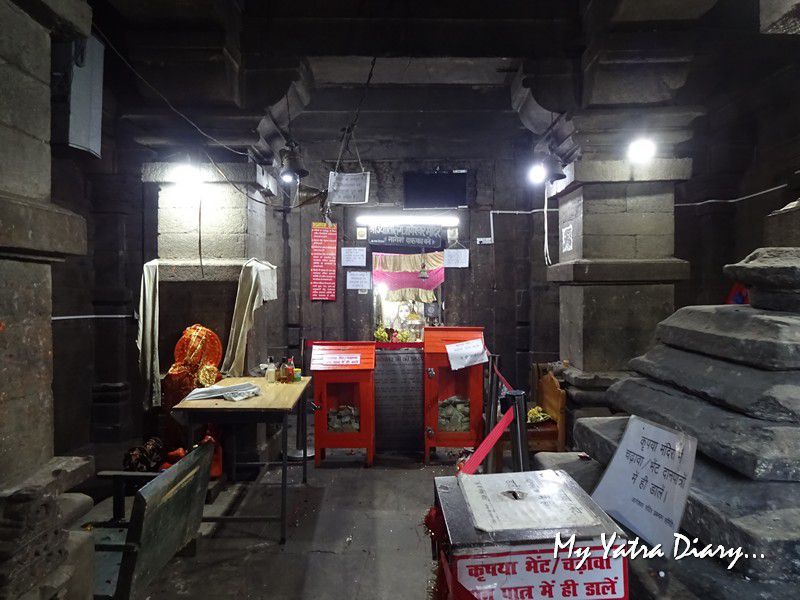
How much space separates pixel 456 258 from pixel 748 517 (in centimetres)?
745

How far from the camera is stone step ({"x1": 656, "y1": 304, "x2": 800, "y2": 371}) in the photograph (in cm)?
162

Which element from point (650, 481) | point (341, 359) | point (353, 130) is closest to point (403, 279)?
point (353, 130)

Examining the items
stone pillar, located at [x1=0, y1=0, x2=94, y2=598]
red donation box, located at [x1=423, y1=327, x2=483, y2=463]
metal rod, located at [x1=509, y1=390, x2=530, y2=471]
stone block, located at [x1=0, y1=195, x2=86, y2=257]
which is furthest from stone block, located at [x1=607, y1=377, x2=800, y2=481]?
red donation box, located at [x1=423, y1=327, x2=483, y2=463]

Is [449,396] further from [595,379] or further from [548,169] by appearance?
[548,169]

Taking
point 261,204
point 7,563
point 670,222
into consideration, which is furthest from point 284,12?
point 7,563

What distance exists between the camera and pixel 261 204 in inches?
245

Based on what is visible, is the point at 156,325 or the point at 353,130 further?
the point at 353,130

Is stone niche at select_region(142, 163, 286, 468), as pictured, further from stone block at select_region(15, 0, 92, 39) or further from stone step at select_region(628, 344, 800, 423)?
stone step at select_region(628, 344, 800, 423)

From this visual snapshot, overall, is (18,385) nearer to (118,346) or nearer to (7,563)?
(7,563)

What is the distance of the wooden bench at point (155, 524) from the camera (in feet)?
7.72

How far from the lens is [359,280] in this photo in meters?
8.70

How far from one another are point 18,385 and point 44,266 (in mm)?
603

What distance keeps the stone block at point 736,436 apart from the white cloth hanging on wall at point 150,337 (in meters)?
5.33

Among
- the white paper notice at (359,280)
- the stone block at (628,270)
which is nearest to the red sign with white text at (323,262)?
the white paper notice at (359,280)
